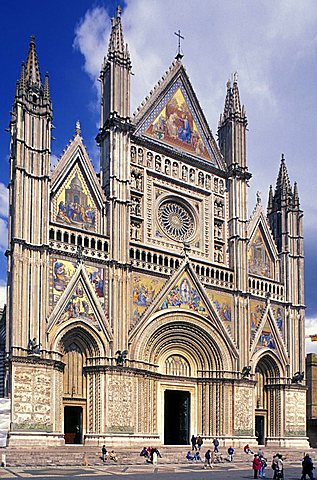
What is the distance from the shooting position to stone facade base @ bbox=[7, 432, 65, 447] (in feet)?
103

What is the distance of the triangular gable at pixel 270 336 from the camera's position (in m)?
43.7

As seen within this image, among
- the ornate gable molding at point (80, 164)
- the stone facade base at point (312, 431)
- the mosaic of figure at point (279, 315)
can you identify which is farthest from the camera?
the stone facade base at point (312, 431)

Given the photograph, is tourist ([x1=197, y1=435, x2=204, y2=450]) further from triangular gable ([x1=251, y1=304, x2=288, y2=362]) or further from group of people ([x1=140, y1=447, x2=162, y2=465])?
triangular gable ([x1=251, y1=304, x2=288, y2=362])

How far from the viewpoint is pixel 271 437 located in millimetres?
43625

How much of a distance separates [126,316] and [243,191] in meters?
13.2

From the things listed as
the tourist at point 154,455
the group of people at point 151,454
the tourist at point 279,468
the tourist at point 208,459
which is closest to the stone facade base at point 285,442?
the tourist at point 208,459

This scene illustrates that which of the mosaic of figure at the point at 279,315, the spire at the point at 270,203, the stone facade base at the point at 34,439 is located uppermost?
the spire at the point at 270,203

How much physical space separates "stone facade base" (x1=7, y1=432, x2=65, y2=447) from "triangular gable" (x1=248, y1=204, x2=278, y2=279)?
17810 mm

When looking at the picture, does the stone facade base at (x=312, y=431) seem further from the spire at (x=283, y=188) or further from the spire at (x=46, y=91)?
the spire at (x=46, y=91)

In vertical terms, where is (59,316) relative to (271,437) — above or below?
above

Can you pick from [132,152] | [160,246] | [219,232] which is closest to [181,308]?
[160,246]

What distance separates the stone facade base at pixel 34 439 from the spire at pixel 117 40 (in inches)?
866

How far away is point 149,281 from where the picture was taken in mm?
38500

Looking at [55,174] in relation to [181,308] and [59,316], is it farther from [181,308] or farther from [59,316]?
[181,308]
